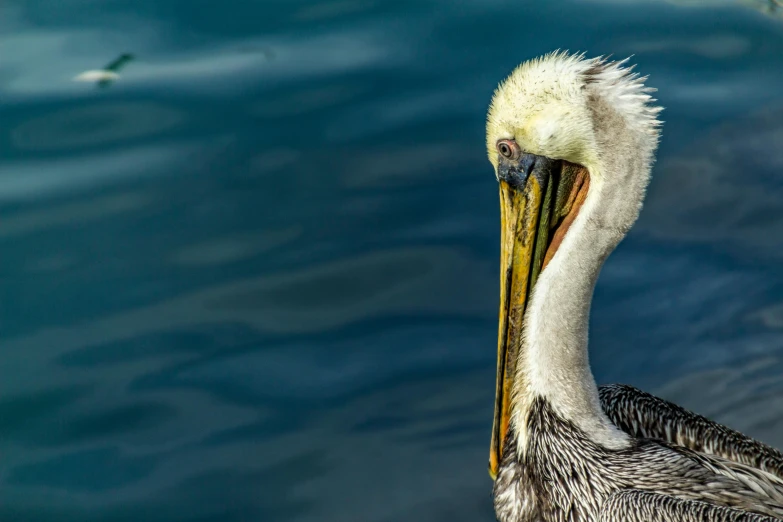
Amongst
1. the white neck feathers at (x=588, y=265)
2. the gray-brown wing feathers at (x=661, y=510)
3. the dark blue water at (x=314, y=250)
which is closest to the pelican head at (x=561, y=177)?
the white neck feathers at (x=588, y=265)

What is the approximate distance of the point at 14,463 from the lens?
3.96m

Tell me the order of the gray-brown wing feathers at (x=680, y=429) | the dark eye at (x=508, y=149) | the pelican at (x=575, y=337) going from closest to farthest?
the pelican at (x=575, y=337) → the dark eye at (x=508, y=149) → the gray-brown wing feathers at (x=680, y=429)

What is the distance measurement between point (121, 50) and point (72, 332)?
77.4 inches

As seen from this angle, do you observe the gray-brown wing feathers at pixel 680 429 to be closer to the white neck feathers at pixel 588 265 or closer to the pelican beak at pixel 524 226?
the white neck feathers at pixel 588 265

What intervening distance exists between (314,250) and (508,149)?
177 cm

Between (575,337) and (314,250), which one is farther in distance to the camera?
(314,250)

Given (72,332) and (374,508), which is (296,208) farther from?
(374,508)

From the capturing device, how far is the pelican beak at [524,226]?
3.34 meters

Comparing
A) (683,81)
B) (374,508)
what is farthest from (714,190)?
(374,508)

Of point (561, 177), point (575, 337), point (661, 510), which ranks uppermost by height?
point (561, 177)

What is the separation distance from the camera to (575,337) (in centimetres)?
330

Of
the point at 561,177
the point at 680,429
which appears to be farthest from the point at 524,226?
the point at 680,429

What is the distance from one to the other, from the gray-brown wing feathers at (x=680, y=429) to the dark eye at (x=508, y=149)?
1.00m

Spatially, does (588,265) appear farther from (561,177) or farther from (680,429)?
(680,429)
